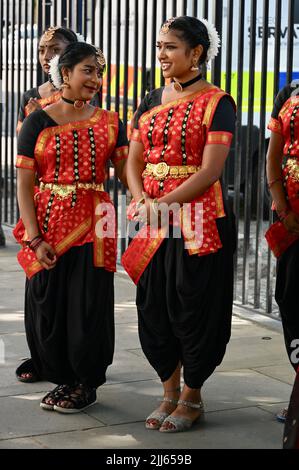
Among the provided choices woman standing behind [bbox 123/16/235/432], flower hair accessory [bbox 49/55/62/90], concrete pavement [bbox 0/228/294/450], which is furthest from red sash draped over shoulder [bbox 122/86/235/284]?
concrete pavement [bbox 0/228/294/450]

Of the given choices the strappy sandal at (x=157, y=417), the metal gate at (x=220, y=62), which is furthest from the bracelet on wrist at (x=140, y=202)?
the metal gate at (x=220, y=62)

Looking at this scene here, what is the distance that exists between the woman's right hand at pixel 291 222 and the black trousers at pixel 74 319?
3.09 feet

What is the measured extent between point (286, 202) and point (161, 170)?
657mm

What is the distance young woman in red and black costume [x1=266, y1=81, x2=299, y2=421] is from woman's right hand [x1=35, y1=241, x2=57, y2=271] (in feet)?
3.53

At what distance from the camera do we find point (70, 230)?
5.64m

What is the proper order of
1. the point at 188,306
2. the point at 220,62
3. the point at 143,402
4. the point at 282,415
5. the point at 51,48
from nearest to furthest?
the point at 188,306, the point at 282,415, the point at 143,402, the point at 51,48, the point at 220,62

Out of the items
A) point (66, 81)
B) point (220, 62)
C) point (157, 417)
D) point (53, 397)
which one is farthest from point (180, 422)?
point (220, 62)

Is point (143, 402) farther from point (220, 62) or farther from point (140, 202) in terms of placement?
point (220, 62)

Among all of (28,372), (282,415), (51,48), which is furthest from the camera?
(51,48)

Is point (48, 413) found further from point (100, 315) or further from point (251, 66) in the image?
point (251, 66)

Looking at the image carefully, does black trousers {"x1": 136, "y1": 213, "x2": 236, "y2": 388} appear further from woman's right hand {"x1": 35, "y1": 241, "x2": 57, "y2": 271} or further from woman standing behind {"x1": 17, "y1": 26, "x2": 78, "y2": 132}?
woman standing behind {"x1": 17, "y1": 26, "x2": 78, "y2": 132}

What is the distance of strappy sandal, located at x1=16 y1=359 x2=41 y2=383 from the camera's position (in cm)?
623

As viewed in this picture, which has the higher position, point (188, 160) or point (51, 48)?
point (51, 48)
